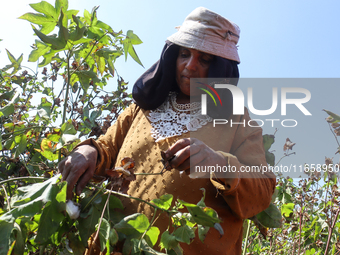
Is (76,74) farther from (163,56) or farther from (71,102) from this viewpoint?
(71,102)

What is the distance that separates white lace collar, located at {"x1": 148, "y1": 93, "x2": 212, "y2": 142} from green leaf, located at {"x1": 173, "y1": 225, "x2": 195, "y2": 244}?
22.8 inches

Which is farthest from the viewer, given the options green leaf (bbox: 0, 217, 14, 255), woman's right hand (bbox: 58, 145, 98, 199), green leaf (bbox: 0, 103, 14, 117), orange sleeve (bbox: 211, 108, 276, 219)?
green leaf (bbox: 0, 103, 14, 117)

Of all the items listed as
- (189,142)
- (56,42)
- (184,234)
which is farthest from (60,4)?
(184,234)

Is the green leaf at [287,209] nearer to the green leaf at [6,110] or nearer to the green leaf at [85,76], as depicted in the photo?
the green leaf at [85,76]

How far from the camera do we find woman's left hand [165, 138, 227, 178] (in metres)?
0.93

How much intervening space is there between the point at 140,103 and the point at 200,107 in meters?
0.27

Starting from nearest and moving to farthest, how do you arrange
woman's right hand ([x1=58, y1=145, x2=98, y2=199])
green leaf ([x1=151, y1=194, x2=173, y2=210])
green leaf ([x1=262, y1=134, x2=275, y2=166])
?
green leaf ([x1=151, y1=194, x2=173, y2=210]) → woman's right hand ([x1=58, y1=145, x2=98, y2=199]) → green leaf ([x1=262, y1=134, x2=275, y2=166])

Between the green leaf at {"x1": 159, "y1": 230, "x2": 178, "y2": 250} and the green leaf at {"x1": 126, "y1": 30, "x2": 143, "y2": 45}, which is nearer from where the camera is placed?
the green leaf at {"x1": 159, "y1": 230, "x2": 178, "y2": 250}

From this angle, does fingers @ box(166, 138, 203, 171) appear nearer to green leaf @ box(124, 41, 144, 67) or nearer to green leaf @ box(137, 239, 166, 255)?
green leaf @ box(137, 239, 166, 255)

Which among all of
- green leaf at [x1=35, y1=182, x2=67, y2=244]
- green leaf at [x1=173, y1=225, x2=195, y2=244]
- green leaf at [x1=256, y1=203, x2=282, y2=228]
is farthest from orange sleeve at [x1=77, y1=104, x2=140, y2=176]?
green leaf at [x1=256, y1=203, x2=282, y2=228]

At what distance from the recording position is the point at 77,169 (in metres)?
0.98

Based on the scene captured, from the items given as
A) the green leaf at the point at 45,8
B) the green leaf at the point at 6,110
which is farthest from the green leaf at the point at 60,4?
the green leaf at the point at 6,110

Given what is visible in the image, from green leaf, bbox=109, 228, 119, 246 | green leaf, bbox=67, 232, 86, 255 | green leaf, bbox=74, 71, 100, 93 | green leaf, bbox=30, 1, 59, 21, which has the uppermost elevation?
green leaf, bbox=30, 1, 59, 21

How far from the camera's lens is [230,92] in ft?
4.63
